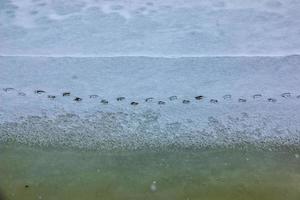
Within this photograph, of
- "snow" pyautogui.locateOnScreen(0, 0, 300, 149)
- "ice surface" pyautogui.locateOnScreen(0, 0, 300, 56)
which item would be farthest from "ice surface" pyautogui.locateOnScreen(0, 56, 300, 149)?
"ice surface" pyautogui.locateOnScreen(0, 0, 300, 56)

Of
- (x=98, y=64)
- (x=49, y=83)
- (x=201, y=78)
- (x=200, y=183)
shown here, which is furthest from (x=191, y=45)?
(x=200, y=183)

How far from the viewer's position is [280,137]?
2.16 meters

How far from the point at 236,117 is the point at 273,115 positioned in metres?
0.18

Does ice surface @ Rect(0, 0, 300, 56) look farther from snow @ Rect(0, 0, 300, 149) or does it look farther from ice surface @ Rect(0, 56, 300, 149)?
ice surface @ Rect(0, 56, 300, 149)

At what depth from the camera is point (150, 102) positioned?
2383 mm

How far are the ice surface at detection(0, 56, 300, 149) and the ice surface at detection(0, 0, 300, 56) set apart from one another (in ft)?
0.42

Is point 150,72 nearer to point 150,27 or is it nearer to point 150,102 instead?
point 150,102

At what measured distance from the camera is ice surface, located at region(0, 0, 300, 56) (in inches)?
109

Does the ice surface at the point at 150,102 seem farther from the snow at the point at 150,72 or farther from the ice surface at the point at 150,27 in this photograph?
the ice surface at the point at 150,27

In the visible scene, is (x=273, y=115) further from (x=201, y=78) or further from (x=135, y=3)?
(x=135, y=3)

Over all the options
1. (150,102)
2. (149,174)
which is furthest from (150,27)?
(149,174)

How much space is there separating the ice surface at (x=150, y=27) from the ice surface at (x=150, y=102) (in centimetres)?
13

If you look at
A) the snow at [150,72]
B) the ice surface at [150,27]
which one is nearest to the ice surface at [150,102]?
the snow at [150,72]

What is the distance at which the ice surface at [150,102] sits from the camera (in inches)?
86.3
